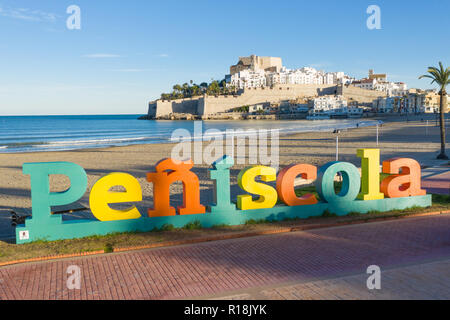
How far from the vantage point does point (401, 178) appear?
11.5 meters

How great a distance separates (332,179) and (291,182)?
3.90ft

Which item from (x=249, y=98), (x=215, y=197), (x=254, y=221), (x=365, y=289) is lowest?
(x=365, y=289)

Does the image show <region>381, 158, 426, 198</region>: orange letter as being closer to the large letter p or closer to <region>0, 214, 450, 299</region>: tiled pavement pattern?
<region>0, 214, 450, 299</region>: tiled pavement pattern


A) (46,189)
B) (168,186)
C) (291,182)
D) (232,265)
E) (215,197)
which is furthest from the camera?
(291,182)

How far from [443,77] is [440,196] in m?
13.6

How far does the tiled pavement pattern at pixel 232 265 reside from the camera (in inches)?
255

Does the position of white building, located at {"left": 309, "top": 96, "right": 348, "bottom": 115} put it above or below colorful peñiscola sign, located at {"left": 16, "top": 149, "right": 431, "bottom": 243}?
above

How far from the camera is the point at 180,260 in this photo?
783cm

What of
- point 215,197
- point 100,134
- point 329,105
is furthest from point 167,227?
point 329,105

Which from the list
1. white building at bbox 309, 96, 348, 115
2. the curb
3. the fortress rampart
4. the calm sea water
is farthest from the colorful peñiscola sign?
the fortress rampart

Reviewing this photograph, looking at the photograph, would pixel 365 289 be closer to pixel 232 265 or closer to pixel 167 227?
pixel 232 265

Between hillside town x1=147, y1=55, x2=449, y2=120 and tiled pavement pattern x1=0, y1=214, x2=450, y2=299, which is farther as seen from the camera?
hillside town x1=147, y1=55, x2=449, y2=120

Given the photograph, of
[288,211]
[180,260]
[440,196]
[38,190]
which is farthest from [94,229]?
[440,196]

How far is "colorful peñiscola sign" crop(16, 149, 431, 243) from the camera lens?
891 cm
